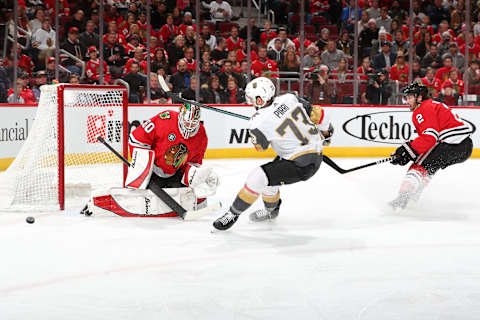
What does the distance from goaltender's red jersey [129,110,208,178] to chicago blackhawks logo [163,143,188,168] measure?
1 cm

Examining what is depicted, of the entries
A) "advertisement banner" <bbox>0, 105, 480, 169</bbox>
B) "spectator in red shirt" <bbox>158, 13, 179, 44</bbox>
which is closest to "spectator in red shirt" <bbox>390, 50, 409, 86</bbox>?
"advertisement banner" <bbox>0, 105, 480, 169</bbox>

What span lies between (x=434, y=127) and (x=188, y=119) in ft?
5.75

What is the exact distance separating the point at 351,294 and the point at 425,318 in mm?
381

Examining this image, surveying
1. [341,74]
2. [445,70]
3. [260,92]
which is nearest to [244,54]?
[341,74]

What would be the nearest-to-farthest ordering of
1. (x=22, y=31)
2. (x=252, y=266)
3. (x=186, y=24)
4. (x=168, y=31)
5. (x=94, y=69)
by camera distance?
(x=252, y=266)
(x=22, y=31)
(x=94, y=69)
(x=168, y=31)
(x=186, y=24)

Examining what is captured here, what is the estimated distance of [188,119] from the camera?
4.52 m

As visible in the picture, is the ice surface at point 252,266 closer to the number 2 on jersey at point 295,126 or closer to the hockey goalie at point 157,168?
the hockey goalie at point 157,168

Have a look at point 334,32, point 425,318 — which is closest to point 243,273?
point 425,318

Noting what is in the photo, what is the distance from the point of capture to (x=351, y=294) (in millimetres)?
2744

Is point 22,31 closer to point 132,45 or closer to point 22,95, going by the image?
point 22,95

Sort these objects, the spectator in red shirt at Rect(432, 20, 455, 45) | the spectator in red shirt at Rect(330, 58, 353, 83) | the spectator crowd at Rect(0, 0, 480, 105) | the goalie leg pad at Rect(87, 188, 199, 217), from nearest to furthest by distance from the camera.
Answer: the goalie leg pad at Rect(87, 188, 199, 217)
the spectator crowd at Rect(0, 0, 480, 105)
the spectator in red shirt at Rect(330, 58, 353, 83)
the spectator in red shirt at Rect(432, 20, 455, 45)

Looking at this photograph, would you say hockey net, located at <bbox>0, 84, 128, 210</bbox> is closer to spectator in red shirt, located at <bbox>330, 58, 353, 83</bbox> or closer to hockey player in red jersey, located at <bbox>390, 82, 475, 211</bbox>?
hockey player in red jersey, located at <bbox>390, 82, 475, 211</bbox>

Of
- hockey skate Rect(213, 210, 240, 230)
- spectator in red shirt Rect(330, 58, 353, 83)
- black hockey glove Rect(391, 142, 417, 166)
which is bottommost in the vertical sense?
hockey skate Rect(213, 210, 240, 230)

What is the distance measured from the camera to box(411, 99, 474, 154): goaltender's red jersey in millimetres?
4852
